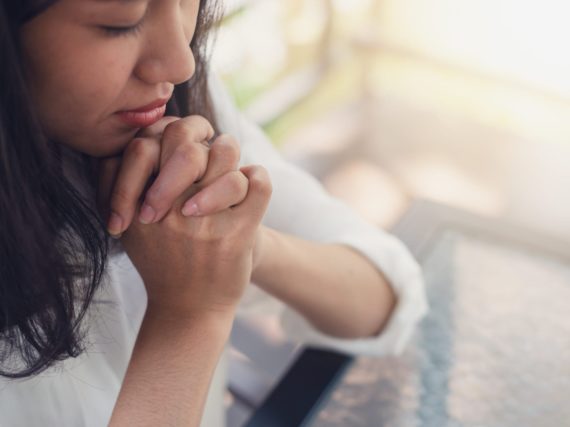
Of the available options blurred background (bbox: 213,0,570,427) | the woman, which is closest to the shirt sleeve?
the woman

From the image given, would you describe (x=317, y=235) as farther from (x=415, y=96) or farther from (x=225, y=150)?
(x=415, y=96)

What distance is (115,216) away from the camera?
66 cm

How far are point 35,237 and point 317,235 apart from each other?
48 centimetres

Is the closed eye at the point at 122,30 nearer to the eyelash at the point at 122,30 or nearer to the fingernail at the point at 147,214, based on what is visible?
the eyelash at the point at 122,30

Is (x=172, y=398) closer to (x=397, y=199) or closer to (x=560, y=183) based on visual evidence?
(x=397, y=199)

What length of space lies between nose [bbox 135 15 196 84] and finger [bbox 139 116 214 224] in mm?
70

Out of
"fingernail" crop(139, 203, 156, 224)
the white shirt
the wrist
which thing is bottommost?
the white shirt

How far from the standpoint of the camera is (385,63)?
3.34 metres

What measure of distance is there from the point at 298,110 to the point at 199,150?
94.0 inches

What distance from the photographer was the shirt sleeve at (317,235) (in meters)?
0.92

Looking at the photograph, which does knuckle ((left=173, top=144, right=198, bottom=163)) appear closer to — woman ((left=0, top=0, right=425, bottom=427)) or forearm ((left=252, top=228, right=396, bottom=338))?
woman ((left=0, top=0, right=425, bottom=427))

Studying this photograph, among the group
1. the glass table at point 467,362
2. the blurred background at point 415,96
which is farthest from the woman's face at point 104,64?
the blurred background at point 415,96

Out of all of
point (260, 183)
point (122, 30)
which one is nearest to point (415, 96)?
point (260, 183)

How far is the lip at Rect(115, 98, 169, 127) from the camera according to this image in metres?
0.67
